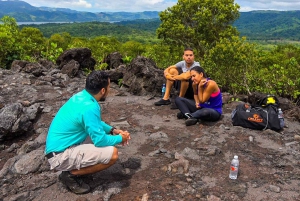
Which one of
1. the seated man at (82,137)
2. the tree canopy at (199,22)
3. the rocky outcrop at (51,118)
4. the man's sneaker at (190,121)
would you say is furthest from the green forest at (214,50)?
the seated man at (82,137)

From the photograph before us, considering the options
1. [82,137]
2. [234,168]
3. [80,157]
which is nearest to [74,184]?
[80,157]

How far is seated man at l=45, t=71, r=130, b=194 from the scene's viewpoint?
3.95 meters

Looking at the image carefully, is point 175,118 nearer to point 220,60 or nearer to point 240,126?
point 240,126

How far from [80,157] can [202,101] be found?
406 cm

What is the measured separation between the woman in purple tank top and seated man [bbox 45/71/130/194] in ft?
11.1

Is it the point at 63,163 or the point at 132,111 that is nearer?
the point at 63,163

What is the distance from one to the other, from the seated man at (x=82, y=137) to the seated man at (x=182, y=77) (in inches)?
171

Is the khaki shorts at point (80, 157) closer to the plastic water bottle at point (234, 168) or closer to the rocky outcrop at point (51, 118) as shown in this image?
the rocky outcrop at point (51, 118)

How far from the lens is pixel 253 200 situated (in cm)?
432

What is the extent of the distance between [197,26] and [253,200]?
827 inches

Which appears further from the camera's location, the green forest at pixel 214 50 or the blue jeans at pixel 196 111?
the green forest at pixel 214 50

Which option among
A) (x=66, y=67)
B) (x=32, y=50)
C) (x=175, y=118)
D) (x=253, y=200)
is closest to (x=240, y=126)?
(x=175, y=118)

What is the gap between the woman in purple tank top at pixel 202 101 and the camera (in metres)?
7.02

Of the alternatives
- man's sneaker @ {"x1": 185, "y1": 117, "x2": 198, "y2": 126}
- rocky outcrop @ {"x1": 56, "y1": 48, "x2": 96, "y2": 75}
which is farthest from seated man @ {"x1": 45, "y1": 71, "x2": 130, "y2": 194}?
rocky outcrop @ {"x1": 56, "y1": 48, "x2": 96, "y2": 75}
